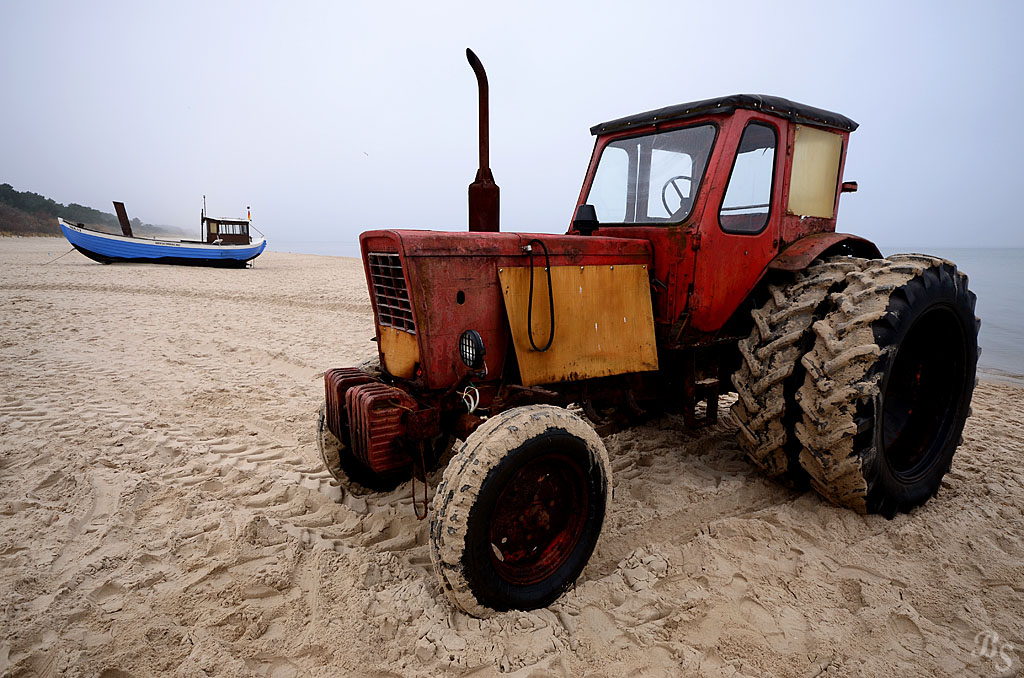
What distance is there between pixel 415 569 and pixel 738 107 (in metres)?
3.24

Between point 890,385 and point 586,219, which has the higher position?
point 586,219

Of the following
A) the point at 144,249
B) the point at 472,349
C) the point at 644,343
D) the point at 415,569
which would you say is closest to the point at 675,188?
the point at 644,343

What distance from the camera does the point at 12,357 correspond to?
246 inches

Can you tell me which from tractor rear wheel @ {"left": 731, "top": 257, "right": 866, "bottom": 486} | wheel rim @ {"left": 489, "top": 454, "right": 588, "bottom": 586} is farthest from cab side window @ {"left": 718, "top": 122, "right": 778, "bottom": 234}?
wheel rim @ {"left": 489, "top": 454, "right": 588, "bottom": 586}

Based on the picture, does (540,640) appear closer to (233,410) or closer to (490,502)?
(490,502)

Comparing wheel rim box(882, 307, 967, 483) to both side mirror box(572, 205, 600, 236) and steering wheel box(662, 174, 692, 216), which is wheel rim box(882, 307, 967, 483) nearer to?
steering wheel box(662, 174, 692, 216)

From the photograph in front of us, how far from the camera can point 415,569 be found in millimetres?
2867

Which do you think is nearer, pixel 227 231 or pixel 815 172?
pixel 815 172

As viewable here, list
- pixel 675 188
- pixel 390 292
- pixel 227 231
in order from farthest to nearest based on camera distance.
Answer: pixel 227 231, pixel 675 188, pixel 390 292

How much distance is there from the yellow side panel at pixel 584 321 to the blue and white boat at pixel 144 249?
2121cm

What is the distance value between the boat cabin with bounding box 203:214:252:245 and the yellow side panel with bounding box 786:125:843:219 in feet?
79.5

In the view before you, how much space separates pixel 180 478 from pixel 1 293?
36.0 feet

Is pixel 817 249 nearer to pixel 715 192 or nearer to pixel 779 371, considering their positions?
pixel 715 192
